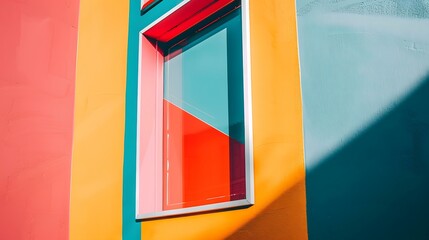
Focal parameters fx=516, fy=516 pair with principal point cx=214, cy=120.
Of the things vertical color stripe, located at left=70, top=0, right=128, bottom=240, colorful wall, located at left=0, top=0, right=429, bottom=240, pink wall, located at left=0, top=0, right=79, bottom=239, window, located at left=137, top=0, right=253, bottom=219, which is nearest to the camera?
colorful wall, located at left=0, top=0, right=429, bottom=240

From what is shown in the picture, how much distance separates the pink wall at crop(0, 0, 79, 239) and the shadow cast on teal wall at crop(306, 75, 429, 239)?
1.58 metres

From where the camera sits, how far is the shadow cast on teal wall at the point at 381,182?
1.83m

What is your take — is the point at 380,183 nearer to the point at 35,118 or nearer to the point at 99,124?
the point at 99,124

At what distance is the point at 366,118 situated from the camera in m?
2.05

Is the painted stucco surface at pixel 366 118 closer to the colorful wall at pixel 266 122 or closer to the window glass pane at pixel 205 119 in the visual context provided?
the colorful wall at pixel 266 122

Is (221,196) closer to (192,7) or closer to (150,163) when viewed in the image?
(150,163)

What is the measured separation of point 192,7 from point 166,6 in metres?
0.25

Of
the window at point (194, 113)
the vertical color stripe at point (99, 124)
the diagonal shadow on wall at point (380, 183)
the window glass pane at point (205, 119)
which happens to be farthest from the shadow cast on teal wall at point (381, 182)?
the vertical color stripe at point (99, 124)

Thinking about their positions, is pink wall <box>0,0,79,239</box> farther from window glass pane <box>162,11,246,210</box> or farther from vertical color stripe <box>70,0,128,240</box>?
window glass pane <box>162,11,246,210</box>

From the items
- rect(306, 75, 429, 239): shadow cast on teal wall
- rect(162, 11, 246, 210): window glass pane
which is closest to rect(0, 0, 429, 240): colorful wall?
rect(306, 75, 429, 239): shadow cast on teal wall

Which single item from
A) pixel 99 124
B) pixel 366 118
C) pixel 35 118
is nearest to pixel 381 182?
pixel 366 118

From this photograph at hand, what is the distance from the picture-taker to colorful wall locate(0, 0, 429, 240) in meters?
1.95

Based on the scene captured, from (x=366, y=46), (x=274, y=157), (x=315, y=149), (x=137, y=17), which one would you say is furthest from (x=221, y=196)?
(x=137, y=17)

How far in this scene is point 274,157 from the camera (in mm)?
2396
